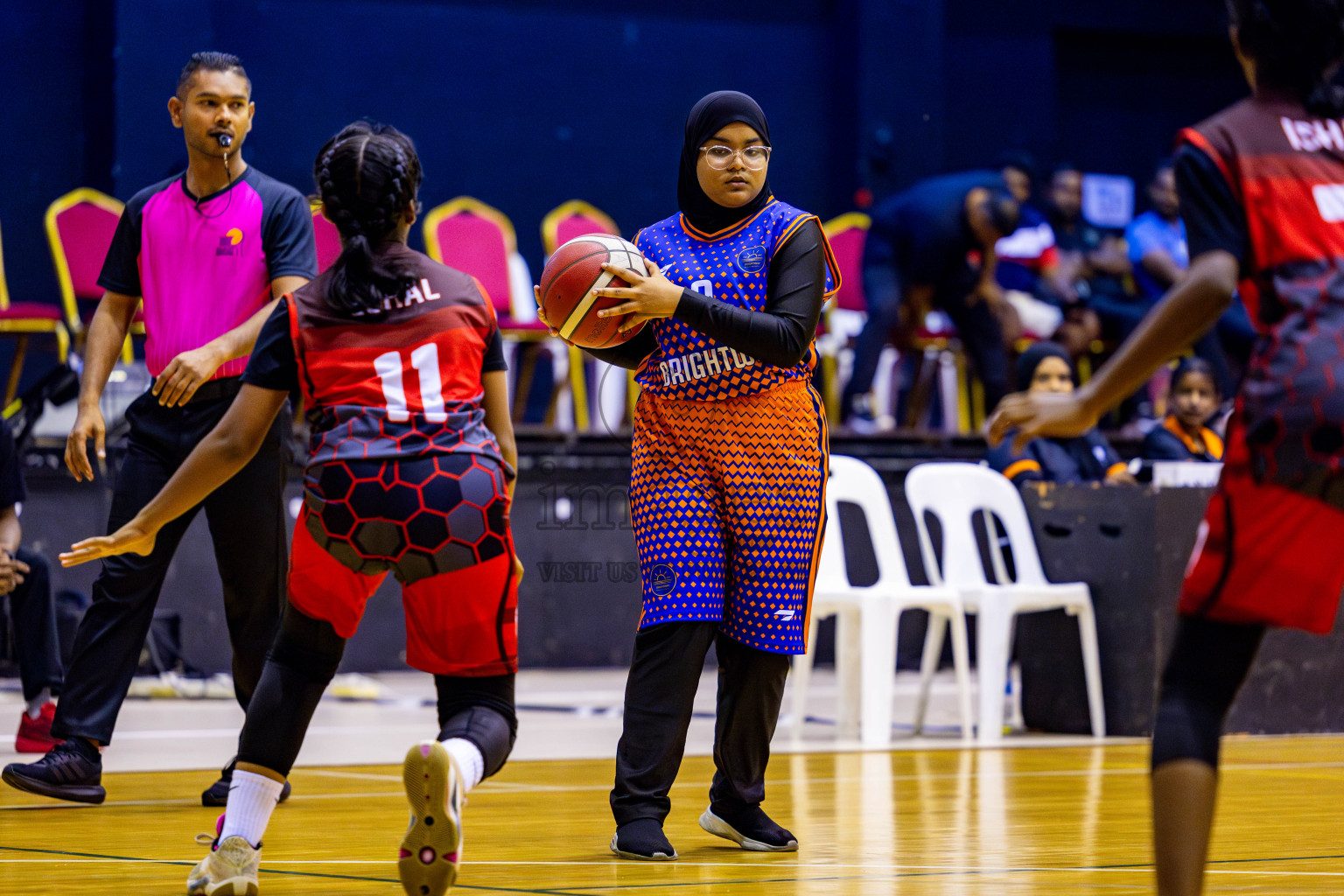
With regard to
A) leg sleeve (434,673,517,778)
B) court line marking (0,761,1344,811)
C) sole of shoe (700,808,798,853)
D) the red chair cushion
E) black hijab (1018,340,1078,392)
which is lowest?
court line marking (0,761,1344,811)

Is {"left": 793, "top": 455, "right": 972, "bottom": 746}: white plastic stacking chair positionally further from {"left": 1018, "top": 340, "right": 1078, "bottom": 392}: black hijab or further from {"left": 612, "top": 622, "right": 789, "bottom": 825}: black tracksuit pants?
{"left": 612, "top": 622, "right": 789, "bottom": 825}: black tracksuit pants

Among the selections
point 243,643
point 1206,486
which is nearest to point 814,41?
point 1206,486

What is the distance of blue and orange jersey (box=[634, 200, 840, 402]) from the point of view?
3590 millimetres

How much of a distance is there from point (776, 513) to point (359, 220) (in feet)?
3.71

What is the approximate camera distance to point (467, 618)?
2.80 meters

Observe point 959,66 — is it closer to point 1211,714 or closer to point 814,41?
point 814,41

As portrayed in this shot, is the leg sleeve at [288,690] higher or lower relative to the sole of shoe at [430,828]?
higher

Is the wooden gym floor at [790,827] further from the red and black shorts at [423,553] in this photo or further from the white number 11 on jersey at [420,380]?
the white number 11 on jersey at [420,380]

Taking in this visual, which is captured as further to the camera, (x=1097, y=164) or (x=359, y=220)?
(x=1097, y=164)

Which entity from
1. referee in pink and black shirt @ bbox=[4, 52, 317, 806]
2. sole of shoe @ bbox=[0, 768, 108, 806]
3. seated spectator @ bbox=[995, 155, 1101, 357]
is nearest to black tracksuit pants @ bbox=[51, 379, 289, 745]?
referee in pink and black shirt @ bbox=[4, 52, 317, 806]

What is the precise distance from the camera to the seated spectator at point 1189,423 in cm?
727

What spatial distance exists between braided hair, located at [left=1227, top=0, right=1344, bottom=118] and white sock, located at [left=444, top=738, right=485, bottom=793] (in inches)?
60.3

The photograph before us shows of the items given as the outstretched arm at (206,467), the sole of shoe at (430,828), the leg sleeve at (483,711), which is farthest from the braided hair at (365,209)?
the sole of shoe at (430,828)

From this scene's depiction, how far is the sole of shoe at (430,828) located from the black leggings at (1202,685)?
1012 mm
